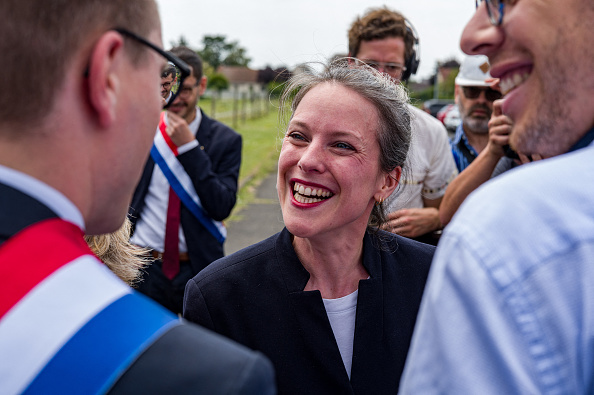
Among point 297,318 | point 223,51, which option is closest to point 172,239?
point 297,318

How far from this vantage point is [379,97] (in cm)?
219

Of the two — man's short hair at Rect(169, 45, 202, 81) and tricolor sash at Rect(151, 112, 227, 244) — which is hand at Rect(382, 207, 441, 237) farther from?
man's short hair at Rect(169, 45, 202, 81)

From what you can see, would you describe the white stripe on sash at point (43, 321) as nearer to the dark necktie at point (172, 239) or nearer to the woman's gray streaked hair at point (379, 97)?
the woman's gray streaked hair at point (379, 97)

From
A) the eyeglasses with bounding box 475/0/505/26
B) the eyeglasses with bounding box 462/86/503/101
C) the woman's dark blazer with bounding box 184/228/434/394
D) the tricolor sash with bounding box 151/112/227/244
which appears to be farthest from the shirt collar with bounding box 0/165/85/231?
the eyeglasses with bounding box 462/86/503/101

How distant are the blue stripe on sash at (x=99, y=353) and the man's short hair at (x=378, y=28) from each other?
3.07 metres

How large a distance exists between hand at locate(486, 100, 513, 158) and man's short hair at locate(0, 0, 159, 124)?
2.46m

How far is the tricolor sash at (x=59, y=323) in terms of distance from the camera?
0.72 m

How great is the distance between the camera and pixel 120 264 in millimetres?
2078

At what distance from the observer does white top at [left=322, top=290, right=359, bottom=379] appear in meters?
1.90

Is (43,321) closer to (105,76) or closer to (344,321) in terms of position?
(105,76)

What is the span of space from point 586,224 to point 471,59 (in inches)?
124

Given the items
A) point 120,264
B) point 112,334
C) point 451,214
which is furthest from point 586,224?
point 451,214

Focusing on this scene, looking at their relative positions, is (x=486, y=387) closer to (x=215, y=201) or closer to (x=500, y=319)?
(x=500, y=319)

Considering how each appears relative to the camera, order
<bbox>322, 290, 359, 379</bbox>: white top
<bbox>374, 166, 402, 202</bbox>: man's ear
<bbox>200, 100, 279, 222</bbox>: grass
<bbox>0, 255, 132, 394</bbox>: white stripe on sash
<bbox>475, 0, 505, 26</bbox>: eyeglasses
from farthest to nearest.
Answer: <bbox>200, 100, 279, 222</bbox>: grass → <bbox>374, 166, 402, 202</bbox>: man's ear → <bbox>322, 290, 359, 379</bbox>: white top → <bbox>475, 0, 505, 26</bbox>: eyeglasses → <bbox>0, 255, 132, 394</bbox>: white stripe on sash
